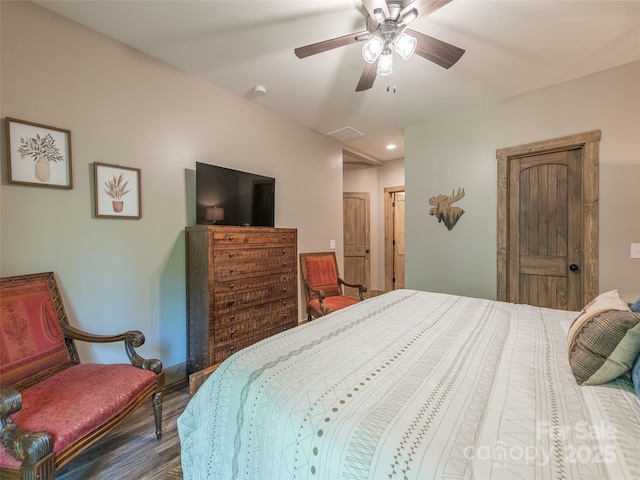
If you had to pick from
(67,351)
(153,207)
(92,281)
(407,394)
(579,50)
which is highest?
(579,50)

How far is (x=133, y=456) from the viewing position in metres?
1.58

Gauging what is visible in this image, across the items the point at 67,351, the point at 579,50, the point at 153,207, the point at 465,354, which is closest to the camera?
the point at 465,354

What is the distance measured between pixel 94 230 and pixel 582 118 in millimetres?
4331

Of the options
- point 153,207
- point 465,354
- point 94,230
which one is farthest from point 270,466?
point 153,207

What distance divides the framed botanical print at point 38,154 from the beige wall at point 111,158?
0.05 meters

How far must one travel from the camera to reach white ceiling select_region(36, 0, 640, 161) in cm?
174

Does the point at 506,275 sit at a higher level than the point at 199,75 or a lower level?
lower

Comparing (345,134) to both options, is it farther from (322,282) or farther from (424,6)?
(424,6)

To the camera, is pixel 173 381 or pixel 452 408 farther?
pixel 173 381

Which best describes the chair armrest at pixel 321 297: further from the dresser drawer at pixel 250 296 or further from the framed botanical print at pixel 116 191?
the framed botanical print at pixel 116 191

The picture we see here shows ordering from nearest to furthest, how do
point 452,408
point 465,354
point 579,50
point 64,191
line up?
point 452,408 < point 465,354 < point 64,191 < point 579,50

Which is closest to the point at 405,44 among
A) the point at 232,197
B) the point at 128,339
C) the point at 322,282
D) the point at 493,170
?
the point at 232,197

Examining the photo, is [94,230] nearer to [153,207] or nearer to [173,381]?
[153,207]

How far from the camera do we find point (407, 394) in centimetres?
84
